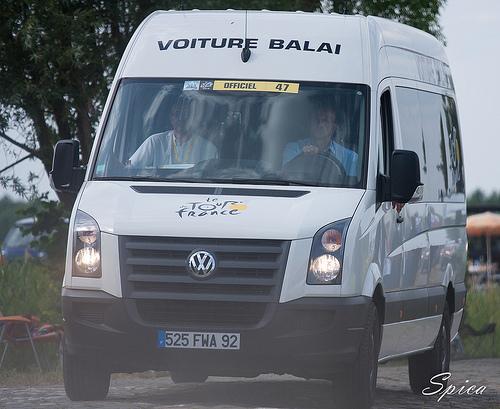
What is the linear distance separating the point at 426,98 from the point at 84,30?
584 centimetres

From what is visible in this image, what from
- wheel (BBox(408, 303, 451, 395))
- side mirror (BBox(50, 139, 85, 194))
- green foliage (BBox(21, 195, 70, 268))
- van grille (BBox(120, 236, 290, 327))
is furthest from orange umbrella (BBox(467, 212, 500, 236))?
van grille (BBox(120, 236, 290, 327))

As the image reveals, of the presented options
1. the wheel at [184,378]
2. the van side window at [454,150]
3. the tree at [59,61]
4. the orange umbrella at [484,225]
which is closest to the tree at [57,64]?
the tree at [59,61]

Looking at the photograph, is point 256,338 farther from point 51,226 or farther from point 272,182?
point 51,226

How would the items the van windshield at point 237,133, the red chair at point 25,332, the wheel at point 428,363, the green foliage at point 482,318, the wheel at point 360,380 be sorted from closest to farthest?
1. the wheel at point 360,380
2. the van windshield at point 237,133
3. the wheel at point 428,363
4. the red chair at point 25,332
5. the green foliage at point 482,318

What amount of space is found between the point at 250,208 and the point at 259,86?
1.24m

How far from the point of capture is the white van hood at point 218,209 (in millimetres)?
10852

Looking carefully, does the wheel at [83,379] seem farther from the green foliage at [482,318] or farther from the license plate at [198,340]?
the green foliage at [482,318]

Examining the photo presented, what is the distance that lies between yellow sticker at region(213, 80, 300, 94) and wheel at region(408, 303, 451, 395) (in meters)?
3.38

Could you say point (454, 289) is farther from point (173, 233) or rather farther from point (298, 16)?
point (173, 233)

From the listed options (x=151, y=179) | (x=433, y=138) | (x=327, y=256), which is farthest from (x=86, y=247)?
(x=433, y=138)

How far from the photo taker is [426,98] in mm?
14180

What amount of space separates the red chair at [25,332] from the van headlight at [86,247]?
4712 millimetres

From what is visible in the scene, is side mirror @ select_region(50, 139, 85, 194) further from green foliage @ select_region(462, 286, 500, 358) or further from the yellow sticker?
green foliage @ select_region(462, 286, 500, 358)

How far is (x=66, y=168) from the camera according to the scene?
11.9 metres
